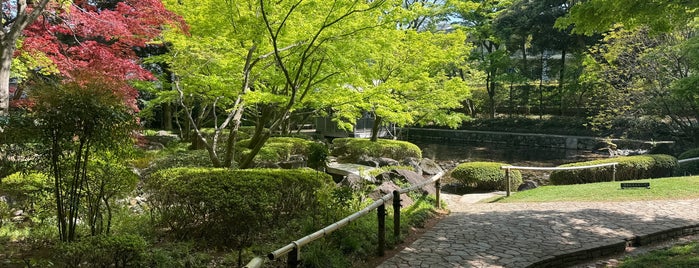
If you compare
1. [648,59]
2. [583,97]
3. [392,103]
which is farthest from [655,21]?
[583,97]

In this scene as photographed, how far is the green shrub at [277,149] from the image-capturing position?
40.1 feet

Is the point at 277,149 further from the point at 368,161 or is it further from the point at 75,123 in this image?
the point at 75,123

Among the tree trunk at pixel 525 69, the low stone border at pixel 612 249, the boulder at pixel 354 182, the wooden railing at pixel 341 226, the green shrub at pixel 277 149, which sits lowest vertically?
the low stone border at pixel 612 249

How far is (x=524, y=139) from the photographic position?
104 ft

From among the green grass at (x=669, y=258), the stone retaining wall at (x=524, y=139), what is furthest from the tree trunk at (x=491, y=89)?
the green grass at (x=669, y=258)

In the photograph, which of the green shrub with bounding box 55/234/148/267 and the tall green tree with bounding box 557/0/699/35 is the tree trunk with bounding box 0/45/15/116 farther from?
the tall green tree with bounding box 557/0/699/35

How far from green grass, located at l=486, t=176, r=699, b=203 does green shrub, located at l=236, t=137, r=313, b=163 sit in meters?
6.54

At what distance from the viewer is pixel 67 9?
24.6ft

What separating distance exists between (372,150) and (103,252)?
13552 mm

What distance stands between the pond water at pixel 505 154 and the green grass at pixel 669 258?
1718cm

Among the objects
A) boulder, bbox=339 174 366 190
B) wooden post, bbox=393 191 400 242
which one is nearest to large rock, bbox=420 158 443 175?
boulder, bbox=339 174 366 190

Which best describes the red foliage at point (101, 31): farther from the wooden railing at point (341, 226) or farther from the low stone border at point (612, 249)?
the low stone border at point (612, 249)

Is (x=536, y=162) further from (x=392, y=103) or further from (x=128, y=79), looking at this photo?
(x=128, y=79)

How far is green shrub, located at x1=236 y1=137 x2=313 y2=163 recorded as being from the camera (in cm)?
1223
